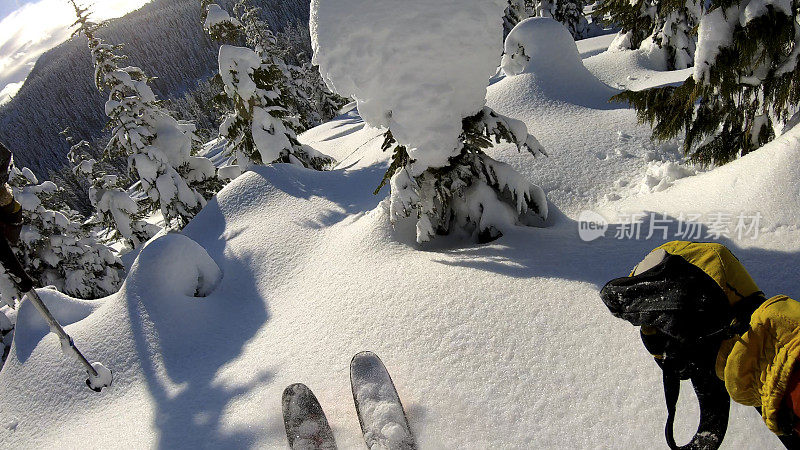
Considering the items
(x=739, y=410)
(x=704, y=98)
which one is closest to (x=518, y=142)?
(x=704, y=98)

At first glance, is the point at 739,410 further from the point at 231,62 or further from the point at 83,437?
the point at 231,62

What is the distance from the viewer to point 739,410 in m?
2.74

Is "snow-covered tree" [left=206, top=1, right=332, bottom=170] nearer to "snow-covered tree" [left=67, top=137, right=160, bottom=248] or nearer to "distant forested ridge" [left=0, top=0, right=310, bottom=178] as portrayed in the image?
"snow-covered tree" [left=67, top=137, right=160, bottom=248]

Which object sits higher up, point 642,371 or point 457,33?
point 457,33

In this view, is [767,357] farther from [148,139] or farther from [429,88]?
[148,139]

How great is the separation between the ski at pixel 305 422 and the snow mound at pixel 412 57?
11.0 feet

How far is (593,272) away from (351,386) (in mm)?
2881

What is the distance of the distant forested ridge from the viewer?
138 m

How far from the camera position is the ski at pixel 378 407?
336 cm

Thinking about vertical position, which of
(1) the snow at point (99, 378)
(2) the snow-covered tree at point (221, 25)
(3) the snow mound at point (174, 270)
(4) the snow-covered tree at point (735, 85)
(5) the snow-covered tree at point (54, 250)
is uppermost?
(2) the snow-covered tree at point (221, 25)

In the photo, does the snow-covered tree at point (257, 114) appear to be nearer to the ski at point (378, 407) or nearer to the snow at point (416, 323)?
the snow at point (416, 323)

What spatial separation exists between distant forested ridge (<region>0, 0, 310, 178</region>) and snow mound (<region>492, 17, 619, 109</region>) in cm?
12779

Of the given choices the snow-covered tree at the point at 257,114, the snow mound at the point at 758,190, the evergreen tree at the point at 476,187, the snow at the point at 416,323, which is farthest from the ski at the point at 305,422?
the snow-covered tree at the point at 257,114

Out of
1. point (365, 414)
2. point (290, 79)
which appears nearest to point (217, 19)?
point (365, 414)
